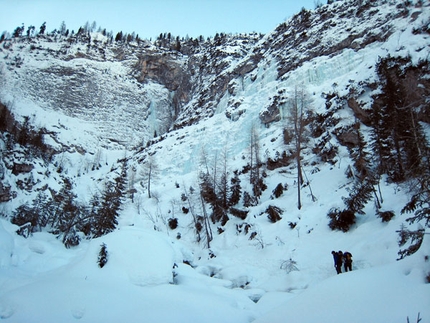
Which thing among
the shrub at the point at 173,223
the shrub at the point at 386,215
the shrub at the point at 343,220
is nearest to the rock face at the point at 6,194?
the shrub at the point at 173,223

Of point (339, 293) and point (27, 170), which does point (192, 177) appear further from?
point (339, 293)

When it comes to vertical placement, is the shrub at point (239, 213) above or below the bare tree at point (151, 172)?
below

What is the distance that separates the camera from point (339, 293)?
673 cm

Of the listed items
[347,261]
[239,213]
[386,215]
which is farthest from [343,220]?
[239,213]

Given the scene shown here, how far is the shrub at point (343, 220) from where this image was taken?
1474 centimetres

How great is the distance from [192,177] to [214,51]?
57567 mm

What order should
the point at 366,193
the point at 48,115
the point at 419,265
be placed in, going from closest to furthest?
1. the point at 419,265
2. the point at 366,193
3. the point at 48,115

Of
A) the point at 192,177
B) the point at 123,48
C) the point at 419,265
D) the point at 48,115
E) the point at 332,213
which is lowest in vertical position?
the point at 419,265

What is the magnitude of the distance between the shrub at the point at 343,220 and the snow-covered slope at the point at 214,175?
1.40 feet

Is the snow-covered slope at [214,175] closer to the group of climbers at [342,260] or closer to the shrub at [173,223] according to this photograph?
the shrub at [173,223]

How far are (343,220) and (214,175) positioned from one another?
1632 cm

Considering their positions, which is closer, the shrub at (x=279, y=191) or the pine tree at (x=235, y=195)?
the shrub at (x=279, y=191)

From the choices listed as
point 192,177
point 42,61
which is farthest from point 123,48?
point 192,177

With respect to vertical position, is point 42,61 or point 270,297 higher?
point 42,61
